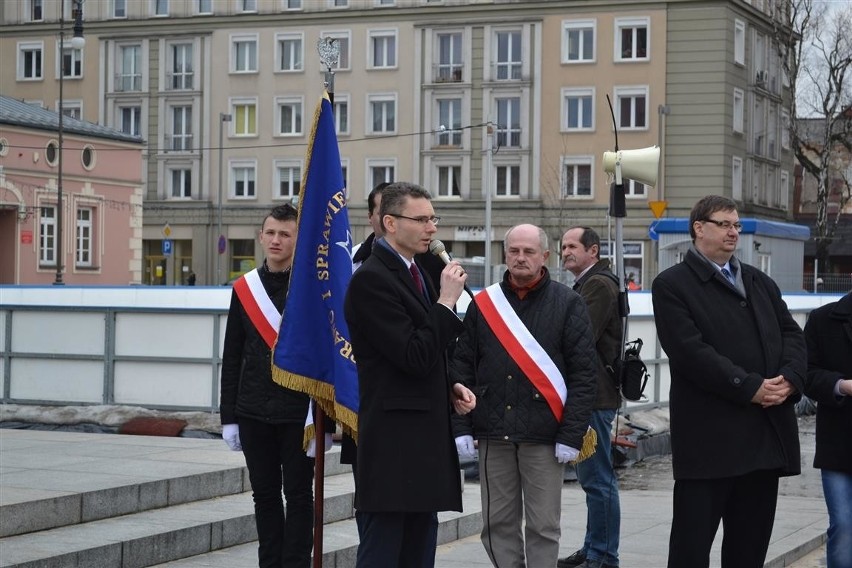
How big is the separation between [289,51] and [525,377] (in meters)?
63.5

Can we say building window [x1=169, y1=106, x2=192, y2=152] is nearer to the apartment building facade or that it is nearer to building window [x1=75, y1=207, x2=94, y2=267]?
the apartment building facade

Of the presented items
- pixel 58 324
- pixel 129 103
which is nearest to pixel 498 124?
pixel 129 103

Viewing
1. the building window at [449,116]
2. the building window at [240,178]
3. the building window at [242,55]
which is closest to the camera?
the building window at [449,116]

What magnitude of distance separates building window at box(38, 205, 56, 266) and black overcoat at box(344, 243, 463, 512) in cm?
4072

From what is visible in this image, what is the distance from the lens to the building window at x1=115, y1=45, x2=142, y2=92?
235 ft

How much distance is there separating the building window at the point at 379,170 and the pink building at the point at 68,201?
754 inches

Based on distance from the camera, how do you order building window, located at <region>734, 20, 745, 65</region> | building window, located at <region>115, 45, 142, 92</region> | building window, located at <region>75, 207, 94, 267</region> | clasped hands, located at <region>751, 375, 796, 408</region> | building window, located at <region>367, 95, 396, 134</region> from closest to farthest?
clasped hands, located at <region>751, 375, 796, 408</region> < building window, located at <region>75, 207, 94, 267</region> < building window, located at <region>734, 20, 745, 65</region> < building window, located at <region>367, 95, 396, 134</region> < building window, located at <region>115, 45, 142, 92</region>

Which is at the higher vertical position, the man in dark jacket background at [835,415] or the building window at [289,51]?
the building window at [289,51]

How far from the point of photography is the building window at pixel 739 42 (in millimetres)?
64562

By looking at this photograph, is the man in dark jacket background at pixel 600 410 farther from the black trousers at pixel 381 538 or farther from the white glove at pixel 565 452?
the black trousers at pixel 381 538

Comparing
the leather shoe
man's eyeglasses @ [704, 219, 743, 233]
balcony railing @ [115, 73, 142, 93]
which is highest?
balcony railing @ [115, 73, 142, 93]

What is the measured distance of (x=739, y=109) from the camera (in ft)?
215

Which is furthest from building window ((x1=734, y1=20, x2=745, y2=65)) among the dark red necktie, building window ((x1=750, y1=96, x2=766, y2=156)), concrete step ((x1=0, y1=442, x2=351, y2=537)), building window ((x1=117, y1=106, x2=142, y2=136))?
the dark red necktie

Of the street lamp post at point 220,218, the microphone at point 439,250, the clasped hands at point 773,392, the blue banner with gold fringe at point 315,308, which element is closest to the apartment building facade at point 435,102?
the street lamp post at point 220,218
